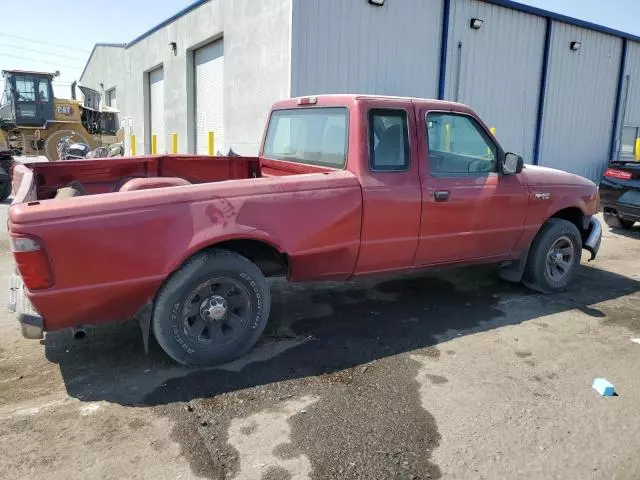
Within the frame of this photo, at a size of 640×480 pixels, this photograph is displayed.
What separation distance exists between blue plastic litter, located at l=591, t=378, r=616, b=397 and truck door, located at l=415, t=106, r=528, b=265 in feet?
5.22

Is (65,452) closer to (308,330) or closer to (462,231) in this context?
(308,330)

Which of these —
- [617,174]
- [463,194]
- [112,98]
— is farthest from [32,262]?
[112,98]

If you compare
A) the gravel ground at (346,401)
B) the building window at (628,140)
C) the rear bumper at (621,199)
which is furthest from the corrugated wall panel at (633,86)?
the gravel ground at (346,401)

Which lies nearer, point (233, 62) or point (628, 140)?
point (233, 62)

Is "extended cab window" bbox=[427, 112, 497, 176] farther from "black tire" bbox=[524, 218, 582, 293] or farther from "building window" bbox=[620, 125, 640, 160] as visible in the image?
"building window" bbox=[620, 125, 640, 160]

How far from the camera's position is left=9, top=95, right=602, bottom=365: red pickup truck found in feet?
10.3

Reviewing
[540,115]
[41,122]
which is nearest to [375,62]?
[540,115]

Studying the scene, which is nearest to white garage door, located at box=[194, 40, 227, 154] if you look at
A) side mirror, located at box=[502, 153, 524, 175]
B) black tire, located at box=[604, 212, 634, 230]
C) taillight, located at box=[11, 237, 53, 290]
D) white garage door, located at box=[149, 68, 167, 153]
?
white garage door, located at box=[149, 68, 167, 153]

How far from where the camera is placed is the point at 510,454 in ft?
9.12

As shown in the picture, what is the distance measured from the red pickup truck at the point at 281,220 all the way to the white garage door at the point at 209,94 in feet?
34.7

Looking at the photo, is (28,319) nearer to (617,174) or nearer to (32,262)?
(32,262)

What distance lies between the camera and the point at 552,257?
5.53 metres

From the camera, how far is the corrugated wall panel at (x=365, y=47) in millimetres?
11016

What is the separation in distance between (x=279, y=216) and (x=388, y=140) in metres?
1.21
